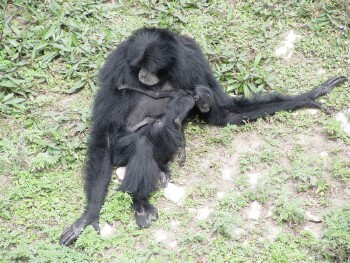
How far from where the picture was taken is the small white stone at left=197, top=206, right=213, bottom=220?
225 inches

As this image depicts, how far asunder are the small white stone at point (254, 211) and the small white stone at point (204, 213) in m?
0.39

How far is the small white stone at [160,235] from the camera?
219 inches

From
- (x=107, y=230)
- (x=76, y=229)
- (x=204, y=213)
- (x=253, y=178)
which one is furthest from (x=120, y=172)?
(x=253, y=178)

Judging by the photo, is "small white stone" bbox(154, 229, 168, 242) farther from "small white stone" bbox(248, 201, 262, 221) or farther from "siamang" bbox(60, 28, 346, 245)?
"small white stone" bbox(248, 201, 262, 221)

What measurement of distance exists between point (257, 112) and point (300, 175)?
1049 mm

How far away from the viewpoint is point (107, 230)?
5.67 m

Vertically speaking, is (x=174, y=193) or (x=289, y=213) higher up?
(x=289, y=213)

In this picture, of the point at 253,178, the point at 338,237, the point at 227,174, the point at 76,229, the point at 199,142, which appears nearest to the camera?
the point at 338,237

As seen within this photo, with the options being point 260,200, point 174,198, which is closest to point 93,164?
point 174,198

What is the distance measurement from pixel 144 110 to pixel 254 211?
1.68 meters

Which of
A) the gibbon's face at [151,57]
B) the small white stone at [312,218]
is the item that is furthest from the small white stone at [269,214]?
the gibbon's face at [151,57]

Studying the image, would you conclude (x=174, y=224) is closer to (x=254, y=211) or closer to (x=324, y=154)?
(x=254, y=211)

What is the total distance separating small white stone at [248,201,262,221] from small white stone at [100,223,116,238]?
1.37m

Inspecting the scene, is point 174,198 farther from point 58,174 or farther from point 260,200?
point 58,174
